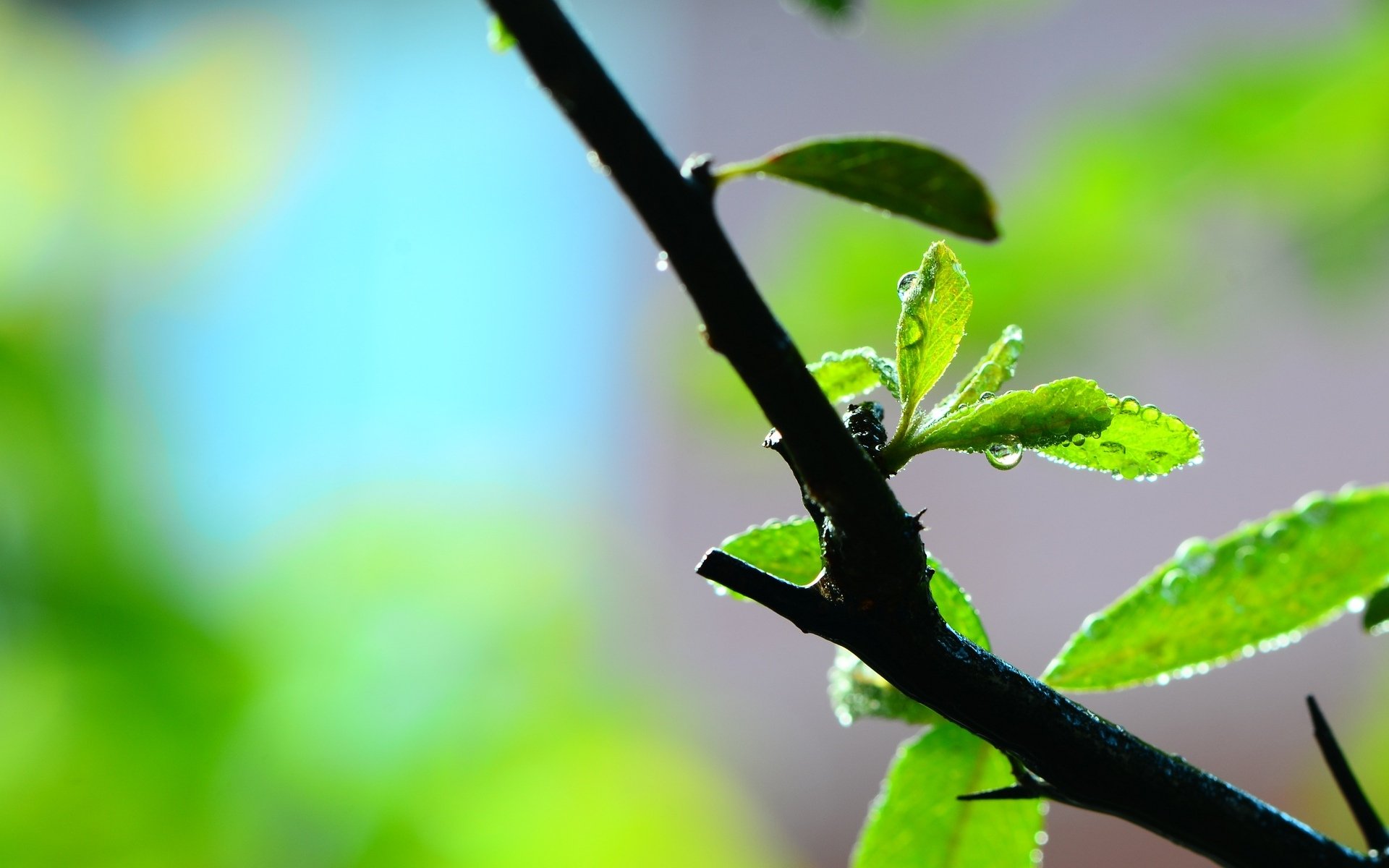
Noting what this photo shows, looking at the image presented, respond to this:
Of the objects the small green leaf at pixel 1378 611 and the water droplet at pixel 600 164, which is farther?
the small green leaf at pixel 1378 611

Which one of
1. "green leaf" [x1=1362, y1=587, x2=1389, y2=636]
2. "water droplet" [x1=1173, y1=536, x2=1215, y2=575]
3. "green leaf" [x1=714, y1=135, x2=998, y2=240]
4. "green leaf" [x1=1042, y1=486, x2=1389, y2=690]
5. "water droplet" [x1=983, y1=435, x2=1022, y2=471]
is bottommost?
"green leaf" [x1=1362, y1=587, x2=1389, y2=636]

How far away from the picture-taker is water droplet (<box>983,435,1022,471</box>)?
0.77ft

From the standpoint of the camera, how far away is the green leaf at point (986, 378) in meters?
0.24

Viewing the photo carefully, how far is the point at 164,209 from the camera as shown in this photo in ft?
5.75

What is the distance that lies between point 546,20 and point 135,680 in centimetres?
145

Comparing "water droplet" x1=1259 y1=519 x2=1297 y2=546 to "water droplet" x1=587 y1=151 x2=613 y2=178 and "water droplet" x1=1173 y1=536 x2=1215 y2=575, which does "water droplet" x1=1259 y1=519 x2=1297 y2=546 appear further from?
"water droplet" x1=587 y1=151 x2=613 y2=178

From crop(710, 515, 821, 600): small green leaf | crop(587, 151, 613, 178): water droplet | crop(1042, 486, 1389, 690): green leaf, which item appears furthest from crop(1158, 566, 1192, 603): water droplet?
crop(587, 151, 613, 178): water droplet

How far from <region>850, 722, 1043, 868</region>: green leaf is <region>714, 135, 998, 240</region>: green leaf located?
0.15 metres

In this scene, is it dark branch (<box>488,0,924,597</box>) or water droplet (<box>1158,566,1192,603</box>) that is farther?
water droplet (<box>1158,566,1192,603</box>)

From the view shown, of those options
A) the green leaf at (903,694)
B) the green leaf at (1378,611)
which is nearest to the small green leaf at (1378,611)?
the green leaf at (1378,611)

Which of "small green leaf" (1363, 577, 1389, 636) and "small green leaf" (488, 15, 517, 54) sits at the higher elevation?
"small green leaf" (488, 15, 517, 54)

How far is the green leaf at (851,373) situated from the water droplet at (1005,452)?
0.03m

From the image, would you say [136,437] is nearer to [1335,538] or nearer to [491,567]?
[491,567]

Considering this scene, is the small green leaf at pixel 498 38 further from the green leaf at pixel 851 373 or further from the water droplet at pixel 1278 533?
the water droplet at pixel 1278 533
